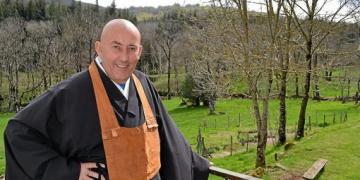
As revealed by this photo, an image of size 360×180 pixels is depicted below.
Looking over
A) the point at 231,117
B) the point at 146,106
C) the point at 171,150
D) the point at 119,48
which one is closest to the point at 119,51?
the point at 119,48

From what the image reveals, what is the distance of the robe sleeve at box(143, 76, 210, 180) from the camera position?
291cm

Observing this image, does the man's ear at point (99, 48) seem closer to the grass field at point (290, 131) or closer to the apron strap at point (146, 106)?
the apron strap at point (146, 106)

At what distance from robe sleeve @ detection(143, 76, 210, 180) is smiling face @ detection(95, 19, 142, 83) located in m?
0.43

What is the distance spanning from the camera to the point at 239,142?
2100 cm

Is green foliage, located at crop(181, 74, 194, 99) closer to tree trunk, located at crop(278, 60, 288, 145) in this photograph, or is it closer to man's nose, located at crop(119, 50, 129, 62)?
tree trunk, located at crop(278, 60, 288, 145)

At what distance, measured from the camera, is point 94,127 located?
8.16 feet

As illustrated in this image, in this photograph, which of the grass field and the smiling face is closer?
the smiling face

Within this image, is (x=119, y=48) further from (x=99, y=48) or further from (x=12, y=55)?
(x=12, y=55)

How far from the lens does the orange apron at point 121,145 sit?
2.46 meters

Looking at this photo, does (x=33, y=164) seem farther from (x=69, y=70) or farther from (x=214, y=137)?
(x=69, y=70)

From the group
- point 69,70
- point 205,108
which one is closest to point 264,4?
point 205,108

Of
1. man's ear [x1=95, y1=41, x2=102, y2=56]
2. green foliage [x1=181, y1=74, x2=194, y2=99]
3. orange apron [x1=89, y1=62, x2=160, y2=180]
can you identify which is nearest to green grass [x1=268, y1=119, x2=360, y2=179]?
orange apron [x1=89, y1=62, x2=160, y2=180]

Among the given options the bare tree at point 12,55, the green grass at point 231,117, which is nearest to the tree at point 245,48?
the green grass at point 231,117

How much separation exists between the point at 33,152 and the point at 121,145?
0.48 m
